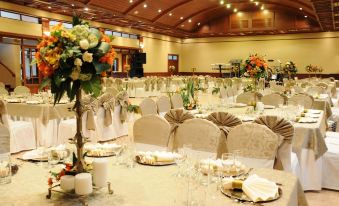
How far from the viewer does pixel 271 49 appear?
2492 centimetres

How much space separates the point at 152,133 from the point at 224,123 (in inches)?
35.6

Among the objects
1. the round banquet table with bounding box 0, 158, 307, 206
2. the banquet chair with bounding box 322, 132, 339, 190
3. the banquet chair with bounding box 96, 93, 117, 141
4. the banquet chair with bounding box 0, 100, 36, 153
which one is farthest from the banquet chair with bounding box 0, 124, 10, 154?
the banquet chair with bounding box 322, 132, 339, 190

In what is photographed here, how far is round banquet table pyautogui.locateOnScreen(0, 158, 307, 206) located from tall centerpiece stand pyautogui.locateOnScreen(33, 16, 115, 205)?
70 mm

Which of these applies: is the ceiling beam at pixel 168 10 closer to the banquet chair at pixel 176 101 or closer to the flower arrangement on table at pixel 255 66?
the banquet chair at pixel 176 101

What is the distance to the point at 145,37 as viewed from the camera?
76.0ft

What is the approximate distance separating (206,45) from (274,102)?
2113 cm

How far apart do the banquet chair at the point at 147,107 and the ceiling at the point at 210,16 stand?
400 inches

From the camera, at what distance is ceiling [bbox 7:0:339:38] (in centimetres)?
1738

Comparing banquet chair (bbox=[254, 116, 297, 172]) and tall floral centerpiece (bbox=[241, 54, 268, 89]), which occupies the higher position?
tall floral centerpiece (bbox=[241, 54, 268, 89])

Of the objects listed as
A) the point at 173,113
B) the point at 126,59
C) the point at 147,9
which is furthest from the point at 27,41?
the point at 173,113

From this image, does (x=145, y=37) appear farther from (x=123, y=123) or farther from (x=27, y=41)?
(x=123, y=123)

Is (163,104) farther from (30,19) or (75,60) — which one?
(30,19)

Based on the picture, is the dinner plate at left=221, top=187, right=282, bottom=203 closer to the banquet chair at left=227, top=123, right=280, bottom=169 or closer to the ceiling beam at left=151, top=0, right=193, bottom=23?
the banquet chair at left=227, top=123, right=280, bottom=169

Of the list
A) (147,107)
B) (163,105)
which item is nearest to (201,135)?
(147,107)
